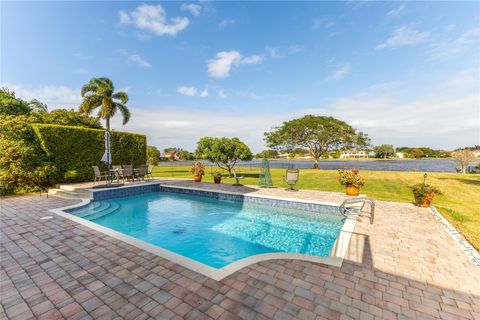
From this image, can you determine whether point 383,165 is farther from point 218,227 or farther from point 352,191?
point 218,227

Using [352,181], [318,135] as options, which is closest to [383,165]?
Answer: [318,135]

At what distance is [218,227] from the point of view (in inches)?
278

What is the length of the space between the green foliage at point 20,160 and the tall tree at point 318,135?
30696 mm

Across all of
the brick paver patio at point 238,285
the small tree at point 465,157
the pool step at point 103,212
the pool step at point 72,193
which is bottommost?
the pool step at point 103,212

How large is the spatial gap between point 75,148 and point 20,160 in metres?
2.69

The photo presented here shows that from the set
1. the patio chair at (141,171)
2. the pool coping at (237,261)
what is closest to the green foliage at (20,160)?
the patio chair at (141,171)

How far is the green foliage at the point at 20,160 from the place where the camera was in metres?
9.98

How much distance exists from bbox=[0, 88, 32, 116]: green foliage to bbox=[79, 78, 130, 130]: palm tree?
4.42 meters

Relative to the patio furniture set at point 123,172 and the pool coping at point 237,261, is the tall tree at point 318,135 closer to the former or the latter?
the patio furniture set at point 123,172

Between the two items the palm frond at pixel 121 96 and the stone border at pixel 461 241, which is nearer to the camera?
the stone border at pixel 461 241

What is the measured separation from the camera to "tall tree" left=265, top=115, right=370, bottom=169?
105 ft

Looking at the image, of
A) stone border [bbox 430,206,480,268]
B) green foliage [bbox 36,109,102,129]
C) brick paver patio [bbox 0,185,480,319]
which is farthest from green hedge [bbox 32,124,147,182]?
stone border [bbox 430,206,480,268]

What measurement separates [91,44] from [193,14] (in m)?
6.17

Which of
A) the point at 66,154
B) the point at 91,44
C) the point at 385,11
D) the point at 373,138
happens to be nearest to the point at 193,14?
the point at 91,44
